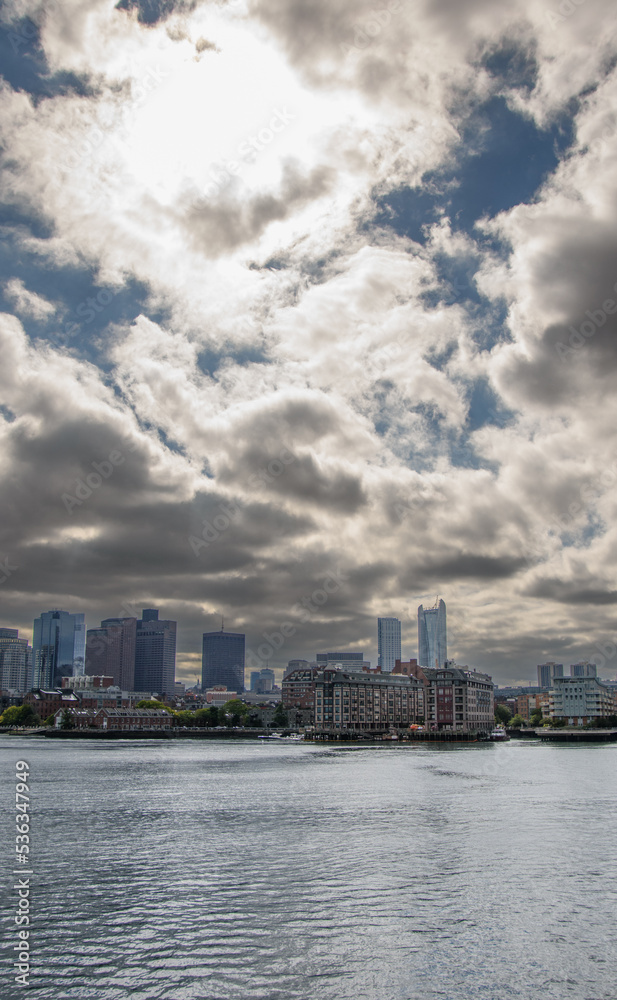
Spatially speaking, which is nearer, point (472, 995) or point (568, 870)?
point (472, 995)

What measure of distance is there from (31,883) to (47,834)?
479 inches

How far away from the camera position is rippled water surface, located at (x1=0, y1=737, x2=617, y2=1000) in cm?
2275

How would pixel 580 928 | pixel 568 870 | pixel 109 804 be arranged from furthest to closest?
pixel 109 804 < pixel 568 870 < pixel 580 928

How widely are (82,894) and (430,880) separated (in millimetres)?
15511

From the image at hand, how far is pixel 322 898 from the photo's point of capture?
30516 millimetres

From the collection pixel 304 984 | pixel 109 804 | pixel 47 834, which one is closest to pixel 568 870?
pixel 304 984

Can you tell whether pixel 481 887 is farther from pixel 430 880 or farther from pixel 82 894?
pixel 82 894

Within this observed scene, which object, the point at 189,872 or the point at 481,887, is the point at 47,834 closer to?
the point at 189,872

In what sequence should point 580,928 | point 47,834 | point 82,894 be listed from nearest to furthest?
1. point 580,928
2. point 82,894
3. point 47,834

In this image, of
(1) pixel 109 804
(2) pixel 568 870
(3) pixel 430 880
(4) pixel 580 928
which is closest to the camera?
(4) pixel 580 928

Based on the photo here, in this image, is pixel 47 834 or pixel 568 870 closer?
pixel 568 870

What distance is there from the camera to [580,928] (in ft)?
90.2

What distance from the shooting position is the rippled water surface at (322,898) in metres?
22.8

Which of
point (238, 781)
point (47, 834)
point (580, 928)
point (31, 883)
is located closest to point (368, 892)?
point (580, 928)
